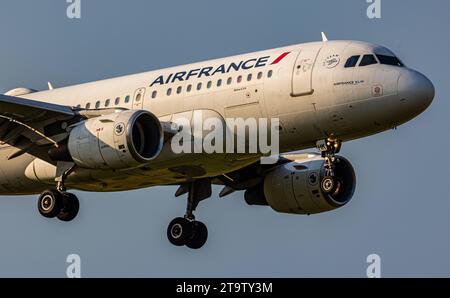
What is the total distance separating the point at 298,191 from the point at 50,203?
354 inches

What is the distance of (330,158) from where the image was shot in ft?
133

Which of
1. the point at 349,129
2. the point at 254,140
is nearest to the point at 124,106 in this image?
the point at 254,140

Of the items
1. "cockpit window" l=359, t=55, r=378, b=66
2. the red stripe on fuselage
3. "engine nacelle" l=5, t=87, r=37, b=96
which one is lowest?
"cockpit window" l=359, t=55, r=378, b=66

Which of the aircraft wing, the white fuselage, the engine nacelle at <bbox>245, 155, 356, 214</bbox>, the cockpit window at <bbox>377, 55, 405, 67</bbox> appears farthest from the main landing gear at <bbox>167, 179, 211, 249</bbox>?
the cockpit window at <bbox>377, 55, 405, 67</bbox>

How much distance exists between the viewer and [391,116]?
39.3 m

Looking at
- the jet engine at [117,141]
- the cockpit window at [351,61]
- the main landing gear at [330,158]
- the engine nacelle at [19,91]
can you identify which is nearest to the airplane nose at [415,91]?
the cockpit window at [351,61]

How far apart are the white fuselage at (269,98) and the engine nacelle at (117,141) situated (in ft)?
2.61

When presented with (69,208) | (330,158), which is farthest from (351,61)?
(69,208)

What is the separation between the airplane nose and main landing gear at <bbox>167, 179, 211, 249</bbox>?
382 inches

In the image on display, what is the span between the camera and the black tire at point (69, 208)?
42.0 meters

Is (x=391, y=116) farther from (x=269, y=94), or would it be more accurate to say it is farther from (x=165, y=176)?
(x=165, y=176)

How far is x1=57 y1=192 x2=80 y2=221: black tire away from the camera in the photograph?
4197 centimetres

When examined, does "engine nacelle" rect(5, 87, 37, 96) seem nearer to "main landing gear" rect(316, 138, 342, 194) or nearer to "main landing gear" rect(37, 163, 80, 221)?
"main landing gear" rect(37, 163, 80, 221)

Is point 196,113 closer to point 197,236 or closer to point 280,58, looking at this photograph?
point 280,58
